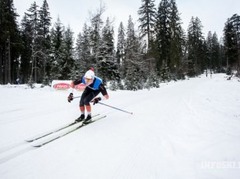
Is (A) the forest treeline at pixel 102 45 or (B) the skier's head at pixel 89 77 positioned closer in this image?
(B) the skier's head at pixel 89 77

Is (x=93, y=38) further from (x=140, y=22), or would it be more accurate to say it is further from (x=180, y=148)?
(x=180, y=148)

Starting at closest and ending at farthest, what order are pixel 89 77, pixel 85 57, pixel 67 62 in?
pixel 89 77, pixel 85 57, pixel 67 62

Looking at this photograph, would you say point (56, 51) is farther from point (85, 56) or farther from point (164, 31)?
point (164, 31)

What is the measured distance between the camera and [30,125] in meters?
5.35

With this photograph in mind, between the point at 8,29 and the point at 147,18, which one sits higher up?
the point at 147,18

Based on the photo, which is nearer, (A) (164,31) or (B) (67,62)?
(B) (67,62)

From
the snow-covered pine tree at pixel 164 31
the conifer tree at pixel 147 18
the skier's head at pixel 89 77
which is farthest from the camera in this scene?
the snow-covered pine tree at pixel 164 31

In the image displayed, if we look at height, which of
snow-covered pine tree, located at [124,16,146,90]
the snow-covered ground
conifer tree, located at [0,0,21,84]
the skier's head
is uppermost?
conifer tree, located at [0,0,21,84]

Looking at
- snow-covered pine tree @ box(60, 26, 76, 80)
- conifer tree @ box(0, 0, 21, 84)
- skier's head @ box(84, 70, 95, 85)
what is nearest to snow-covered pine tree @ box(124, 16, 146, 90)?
snow-covered pine tree @ box(60, 26, 76, 80)

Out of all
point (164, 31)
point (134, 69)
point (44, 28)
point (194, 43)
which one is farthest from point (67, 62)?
point (194, 43)

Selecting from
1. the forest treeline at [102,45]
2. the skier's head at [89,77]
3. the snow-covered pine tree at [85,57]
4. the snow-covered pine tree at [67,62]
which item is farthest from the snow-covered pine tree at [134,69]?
the skier's head at [89,77]

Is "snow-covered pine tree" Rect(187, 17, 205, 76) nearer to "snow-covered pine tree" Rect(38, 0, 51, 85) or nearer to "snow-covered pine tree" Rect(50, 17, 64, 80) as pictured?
"snow-covered pine tree" Rect(50, 17, 64, 80)

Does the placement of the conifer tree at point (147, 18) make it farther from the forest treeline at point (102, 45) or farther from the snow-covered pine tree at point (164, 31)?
the snow-covered pine tree at point (164, 31)

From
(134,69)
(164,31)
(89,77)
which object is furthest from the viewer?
(164,31)
